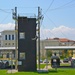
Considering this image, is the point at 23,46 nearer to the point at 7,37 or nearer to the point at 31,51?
the point at 31,51

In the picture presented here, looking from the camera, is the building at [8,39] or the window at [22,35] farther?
the building at [8,39]

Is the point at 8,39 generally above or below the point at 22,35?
above

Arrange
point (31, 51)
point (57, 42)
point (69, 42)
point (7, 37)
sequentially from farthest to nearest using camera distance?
1. point (69, 42)
2. point (57, 42)
3. point (7, 37)
4. point (31, 51)

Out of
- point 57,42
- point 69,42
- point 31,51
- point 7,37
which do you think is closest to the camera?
point 31,51

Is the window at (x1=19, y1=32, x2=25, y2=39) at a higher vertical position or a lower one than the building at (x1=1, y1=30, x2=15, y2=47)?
lower

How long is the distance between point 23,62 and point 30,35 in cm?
440

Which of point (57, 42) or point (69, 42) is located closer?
point (57, 42)

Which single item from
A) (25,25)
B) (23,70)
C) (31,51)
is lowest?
(23,70)

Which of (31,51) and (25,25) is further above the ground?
(25,25)

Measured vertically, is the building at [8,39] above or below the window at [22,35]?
above

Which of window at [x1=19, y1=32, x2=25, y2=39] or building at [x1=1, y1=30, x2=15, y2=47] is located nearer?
window at [x1=19, y1=32, x2=25, y2=39]

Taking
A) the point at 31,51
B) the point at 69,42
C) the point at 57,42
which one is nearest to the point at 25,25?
the point at 31,51

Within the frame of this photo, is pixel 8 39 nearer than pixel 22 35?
No

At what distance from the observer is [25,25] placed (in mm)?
46688
